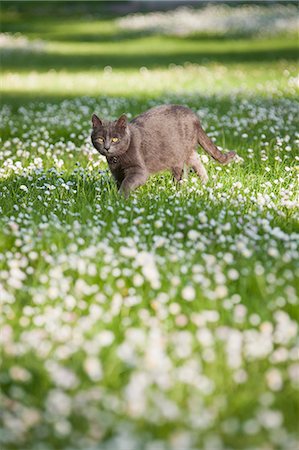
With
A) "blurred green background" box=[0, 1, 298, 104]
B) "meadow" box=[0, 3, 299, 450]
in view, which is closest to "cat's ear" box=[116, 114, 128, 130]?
"meadow" box=[0, 3, 299, 450]

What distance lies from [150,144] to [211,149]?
0.88 meters

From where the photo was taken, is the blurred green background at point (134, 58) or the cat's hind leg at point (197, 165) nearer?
the cat's hind leg at point (197, 165)

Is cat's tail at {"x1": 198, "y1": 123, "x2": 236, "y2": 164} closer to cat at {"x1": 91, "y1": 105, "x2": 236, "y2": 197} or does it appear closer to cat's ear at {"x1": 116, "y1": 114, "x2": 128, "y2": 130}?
cat at {"x1": 91, "y1": 105, "x2": 236, "y2": 197}

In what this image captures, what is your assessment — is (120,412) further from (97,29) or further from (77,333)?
(97,29)

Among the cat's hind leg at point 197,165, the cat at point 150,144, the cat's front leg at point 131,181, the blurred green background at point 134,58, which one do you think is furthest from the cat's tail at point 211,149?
the blurred green background at point 134,58

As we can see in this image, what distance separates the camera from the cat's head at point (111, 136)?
24.9ft

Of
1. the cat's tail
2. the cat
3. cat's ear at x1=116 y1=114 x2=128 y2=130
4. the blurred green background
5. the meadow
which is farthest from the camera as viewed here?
the blurred green background

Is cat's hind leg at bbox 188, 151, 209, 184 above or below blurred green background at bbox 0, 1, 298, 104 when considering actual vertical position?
above

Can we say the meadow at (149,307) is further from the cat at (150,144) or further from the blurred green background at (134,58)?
the blurred green background at (134,58)

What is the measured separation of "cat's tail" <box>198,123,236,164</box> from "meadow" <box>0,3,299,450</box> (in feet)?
0.60

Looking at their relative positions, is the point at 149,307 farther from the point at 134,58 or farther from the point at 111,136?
the point at 134,58

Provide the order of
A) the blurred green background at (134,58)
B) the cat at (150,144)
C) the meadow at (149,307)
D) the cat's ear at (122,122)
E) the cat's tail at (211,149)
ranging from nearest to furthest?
the meadow at (149,307) < the cat's ear at (122,122) < the cat at (150,144) < the cat's tail at (211,149) < the blurred green background at (134,58)

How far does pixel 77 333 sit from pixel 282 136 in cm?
720

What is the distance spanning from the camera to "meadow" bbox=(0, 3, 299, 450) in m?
3.83
